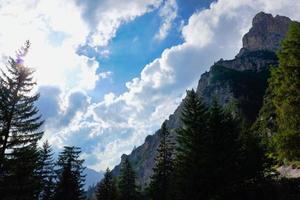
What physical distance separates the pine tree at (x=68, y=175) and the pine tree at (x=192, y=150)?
2060 cm

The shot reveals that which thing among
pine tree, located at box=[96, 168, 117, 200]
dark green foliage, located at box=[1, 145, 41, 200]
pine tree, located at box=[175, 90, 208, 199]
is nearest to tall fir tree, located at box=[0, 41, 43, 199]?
dark green foliage, located at box=[1, 145, 41, 200]

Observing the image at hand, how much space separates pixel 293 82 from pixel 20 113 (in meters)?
21.3

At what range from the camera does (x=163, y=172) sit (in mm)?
53000

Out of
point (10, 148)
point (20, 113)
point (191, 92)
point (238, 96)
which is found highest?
point (238, 96)

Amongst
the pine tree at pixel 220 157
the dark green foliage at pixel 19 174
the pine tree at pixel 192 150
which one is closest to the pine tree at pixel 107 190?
the pine tree at pixel 192 150

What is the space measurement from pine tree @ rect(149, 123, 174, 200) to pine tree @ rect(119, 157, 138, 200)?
938 centimetres

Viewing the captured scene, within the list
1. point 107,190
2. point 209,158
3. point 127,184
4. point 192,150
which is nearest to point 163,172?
point 127,184

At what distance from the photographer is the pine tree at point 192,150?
102 feet

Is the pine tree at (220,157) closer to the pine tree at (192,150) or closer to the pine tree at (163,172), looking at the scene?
the pine tree at (192,150)

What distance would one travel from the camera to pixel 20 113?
29.7 meters

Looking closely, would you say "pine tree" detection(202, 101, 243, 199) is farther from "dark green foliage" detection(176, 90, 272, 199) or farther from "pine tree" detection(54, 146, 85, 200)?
"pine tree" detection(54, 146, 85, 200)

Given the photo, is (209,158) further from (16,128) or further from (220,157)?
(16,128)

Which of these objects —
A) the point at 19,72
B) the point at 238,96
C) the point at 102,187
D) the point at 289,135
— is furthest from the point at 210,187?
the point at 238,96

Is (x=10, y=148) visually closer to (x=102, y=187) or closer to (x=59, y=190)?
(x=59, y=190)
